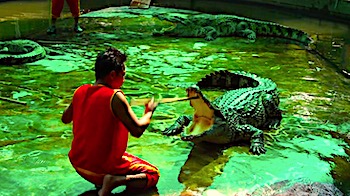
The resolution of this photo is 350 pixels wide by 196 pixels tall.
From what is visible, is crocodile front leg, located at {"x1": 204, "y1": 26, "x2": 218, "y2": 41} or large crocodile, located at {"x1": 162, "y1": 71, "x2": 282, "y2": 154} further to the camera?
crocodile front leg, located at {"x1": 204, "y1": 26, "x2": 218, "y2": 41}

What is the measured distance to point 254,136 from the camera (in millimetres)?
4070

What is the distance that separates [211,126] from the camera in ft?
12.5

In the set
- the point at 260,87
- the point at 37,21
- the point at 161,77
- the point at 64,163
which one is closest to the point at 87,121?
the point at 64,163

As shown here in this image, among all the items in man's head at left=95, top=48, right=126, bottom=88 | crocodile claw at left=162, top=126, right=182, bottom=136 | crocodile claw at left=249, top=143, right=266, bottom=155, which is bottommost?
crocodile claw at left=162, top=126, right=182, bottom=136

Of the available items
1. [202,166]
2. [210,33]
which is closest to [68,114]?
[202,166]

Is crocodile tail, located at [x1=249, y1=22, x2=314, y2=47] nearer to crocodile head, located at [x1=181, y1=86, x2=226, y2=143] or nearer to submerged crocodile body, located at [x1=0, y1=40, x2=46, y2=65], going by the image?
submerged crocodile body, located at [x1=0, y1=40, x2=46, y2=65]

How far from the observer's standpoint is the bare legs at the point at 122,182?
2.96 metres

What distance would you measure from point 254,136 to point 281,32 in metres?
5.48

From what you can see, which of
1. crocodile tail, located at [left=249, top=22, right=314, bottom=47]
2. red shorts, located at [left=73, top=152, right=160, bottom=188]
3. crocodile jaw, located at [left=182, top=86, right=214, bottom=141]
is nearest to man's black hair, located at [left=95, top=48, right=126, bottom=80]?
red shorts, located at [left=73, top=152, right=160, bottom=188]

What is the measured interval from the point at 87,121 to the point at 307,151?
2001 mm

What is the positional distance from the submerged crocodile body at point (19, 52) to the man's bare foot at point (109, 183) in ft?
12.9

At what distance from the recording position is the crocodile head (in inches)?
147

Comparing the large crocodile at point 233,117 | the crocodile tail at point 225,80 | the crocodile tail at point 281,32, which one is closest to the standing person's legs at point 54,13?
the crocodile tail at point 281,32

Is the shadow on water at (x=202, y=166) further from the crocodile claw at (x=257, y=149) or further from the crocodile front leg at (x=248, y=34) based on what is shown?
the crocodile front leg at (x=248, y=34)
